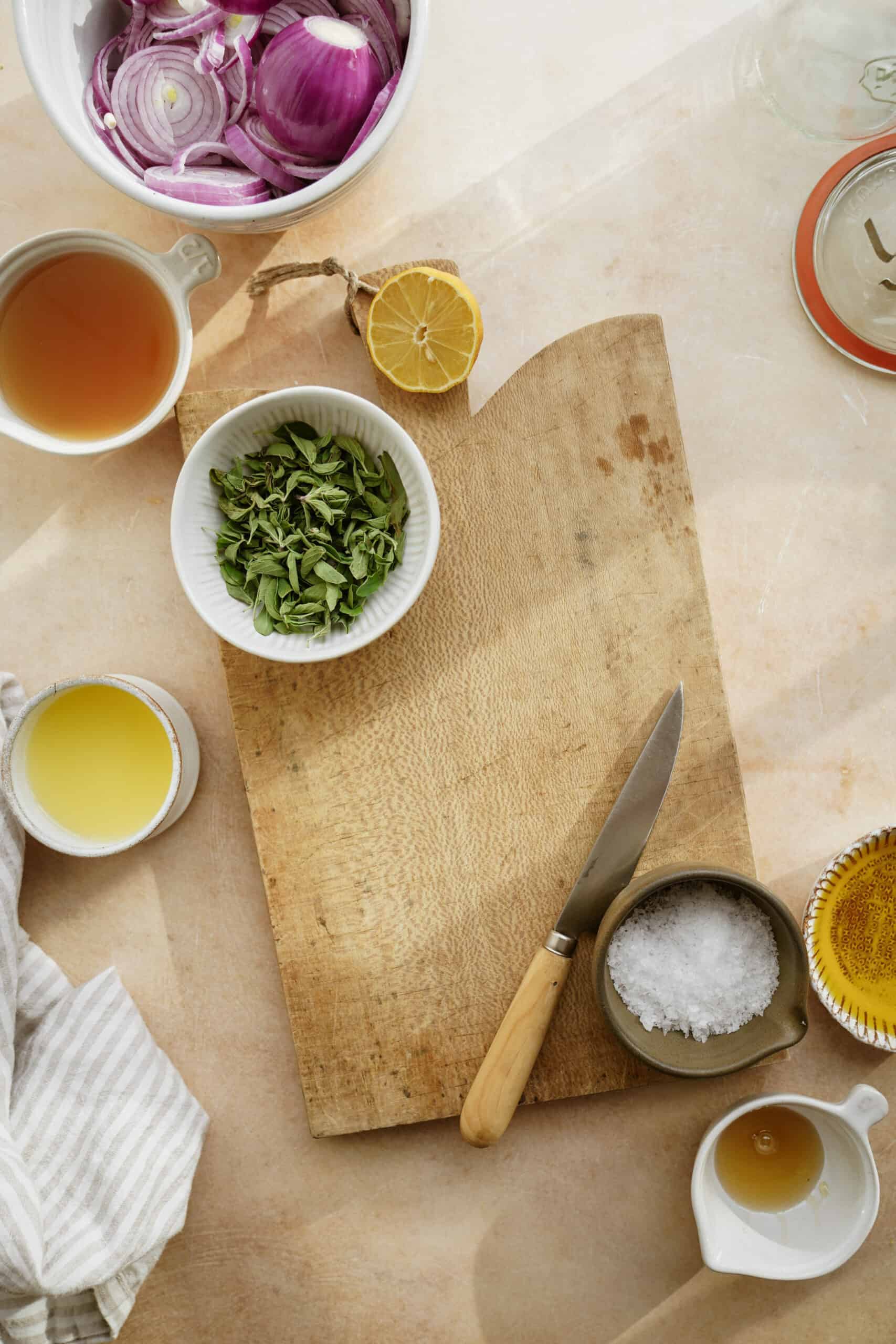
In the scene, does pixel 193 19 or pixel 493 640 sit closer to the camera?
pixel 193 19

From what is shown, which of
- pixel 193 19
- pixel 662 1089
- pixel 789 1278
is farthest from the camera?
pixel 662 1089

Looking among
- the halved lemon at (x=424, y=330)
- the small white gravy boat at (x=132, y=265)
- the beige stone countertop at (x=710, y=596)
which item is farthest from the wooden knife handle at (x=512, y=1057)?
the small white gravy boat at (x=132, y=265)

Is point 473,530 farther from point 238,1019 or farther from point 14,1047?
point 14,1047

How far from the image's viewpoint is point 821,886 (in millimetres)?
1175

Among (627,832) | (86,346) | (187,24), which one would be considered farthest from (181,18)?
(627,832)

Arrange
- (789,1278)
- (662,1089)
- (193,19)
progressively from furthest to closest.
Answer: (662,1089) < (789,1278) < (193,19)

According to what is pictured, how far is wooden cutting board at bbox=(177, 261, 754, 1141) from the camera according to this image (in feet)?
3.93

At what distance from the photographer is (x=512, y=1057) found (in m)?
1.13

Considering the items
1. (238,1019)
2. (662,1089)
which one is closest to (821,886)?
(662,1089)

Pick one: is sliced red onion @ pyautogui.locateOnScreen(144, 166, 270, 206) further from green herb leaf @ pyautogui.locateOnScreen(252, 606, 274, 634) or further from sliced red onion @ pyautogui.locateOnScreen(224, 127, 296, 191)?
green herb leaf @ pyautogui.locateOnScreen(252, 606, 274, 634)

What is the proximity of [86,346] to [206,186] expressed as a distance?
284 mm

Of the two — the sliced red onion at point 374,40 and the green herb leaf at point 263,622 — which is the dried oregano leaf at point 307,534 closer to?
the green herb leaf at point 263,622

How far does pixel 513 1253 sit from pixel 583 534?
100 cm

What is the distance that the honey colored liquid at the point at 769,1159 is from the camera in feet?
3.92
